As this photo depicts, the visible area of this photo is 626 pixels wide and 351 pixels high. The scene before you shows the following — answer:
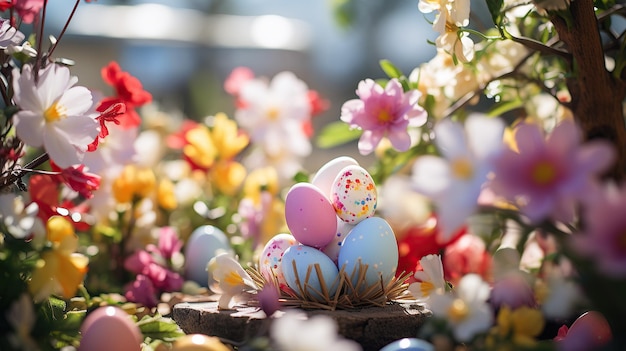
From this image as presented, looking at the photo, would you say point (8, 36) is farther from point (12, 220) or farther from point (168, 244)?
point (168, 244)

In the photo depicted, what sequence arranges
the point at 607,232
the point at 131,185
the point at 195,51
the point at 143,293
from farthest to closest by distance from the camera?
the point at 195,51
the point at 131,185
the point at 143,293
the point at 607,232

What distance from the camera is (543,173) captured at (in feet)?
1.50

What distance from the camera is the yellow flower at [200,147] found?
4.30ft

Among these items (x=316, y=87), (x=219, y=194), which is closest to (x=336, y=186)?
(x=219, y=194)

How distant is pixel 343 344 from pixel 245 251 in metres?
0.58

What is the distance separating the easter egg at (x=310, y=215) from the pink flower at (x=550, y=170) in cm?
33

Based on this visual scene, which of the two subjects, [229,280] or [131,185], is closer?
[229,280]

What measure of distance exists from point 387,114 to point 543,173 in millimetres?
382

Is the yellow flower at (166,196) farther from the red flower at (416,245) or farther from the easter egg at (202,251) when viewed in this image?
the red flower at (416,245)

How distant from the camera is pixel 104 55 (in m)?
3.76

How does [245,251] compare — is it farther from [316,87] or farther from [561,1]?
[316,87]

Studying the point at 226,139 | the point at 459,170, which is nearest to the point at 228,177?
the point at 226,139

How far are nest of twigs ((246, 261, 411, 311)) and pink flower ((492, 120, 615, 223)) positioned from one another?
1.00 ft

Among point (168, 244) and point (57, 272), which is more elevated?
point (57, 272)
